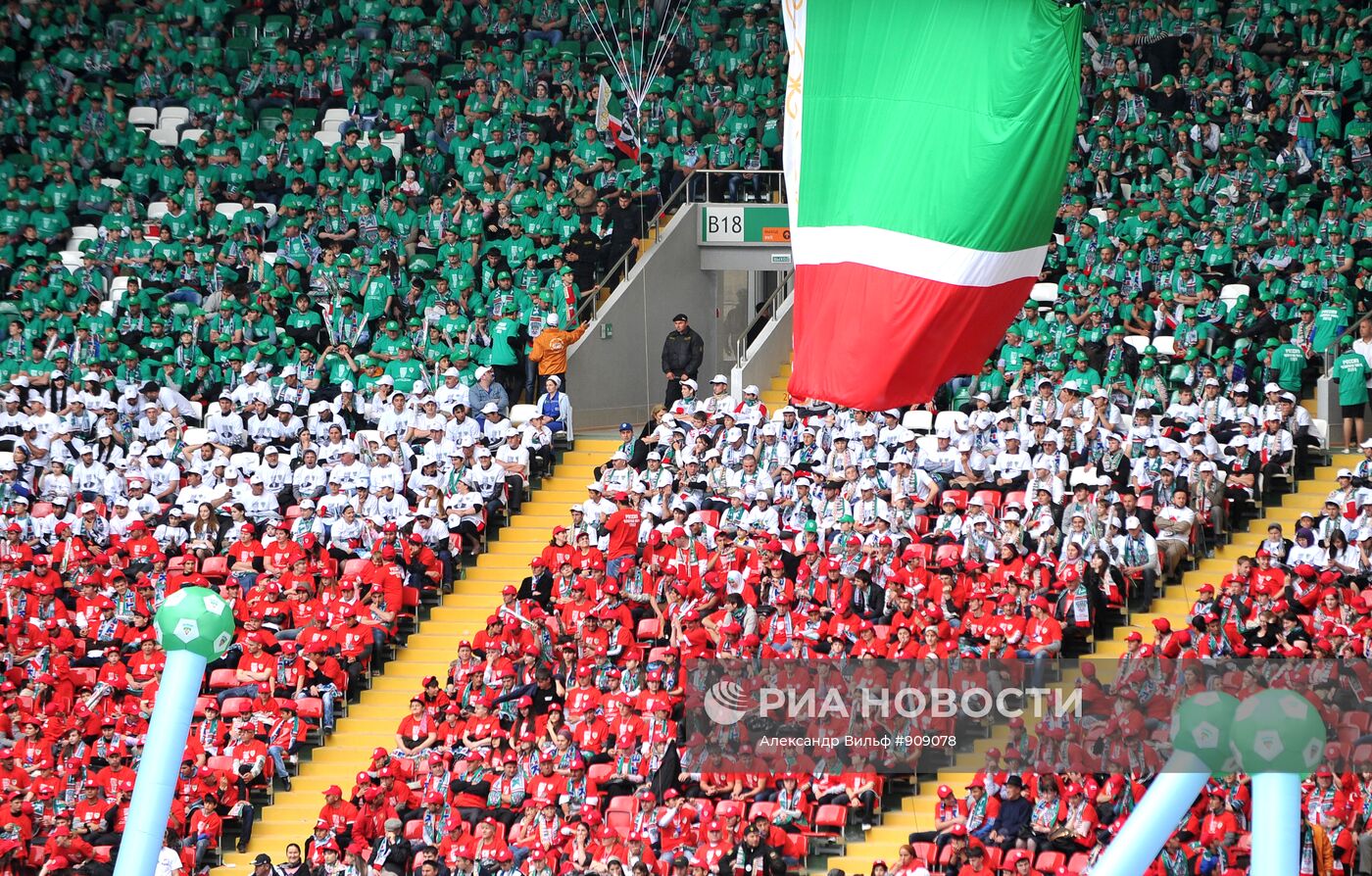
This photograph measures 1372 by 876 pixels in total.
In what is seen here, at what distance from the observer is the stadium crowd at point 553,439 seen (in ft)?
53.2

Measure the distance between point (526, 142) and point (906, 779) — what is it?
40.9 ft

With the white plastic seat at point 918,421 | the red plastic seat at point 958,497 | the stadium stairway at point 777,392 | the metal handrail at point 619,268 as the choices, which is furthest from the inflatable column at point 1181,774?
the metal handrail at point 619,268

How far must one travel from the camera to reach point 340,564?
19766 mm

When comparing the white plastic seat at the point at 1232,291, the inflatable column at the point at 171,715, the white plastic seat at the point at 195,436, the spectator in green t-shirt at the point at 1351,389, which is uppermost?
the white plastic seat at the point at 1232,291

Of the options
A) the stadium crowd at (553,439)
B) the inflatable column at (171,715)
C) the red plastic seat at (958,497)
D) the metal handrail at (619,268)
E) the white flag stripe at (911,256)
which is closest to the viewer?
the inflatable column at (171,715)

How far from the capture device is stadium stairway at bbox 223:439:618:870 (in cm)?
1778

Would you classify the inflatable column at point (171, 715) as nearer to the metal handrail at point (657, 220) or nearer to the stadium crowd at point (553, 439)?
the stadium crowd at point (553, 439)

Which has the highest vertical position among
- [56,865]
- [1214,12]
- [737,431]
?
[1214,12]

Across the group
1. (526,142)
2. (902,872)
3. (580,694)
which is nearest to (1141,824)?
(902,872)

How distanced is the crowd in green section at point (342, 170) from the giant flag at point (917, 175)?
46.9 feet

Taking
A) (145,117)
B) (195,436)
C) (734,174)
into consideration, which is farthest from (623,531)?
(145,117)

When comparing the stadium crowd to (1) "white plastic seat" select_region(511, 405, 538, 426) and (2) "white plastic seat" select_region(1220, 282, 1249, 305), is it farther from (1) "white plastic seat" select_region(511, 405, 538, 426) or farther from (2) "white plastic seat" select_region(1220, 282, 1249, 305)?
(2) "white plastic seat" select_region(1220, 282, 1249, 305)

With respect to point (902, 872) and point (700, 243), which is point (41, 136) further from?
point (902, 872)

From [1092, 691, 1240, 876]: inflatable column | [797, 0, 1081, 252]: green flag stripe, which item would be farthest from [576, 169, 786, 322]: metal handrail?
[1092, 691, 1240, 876]: inflatable column
